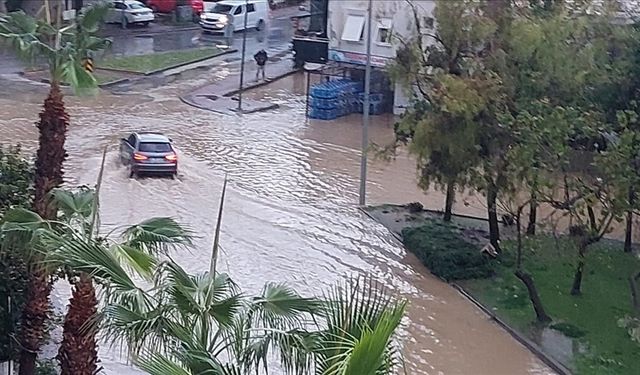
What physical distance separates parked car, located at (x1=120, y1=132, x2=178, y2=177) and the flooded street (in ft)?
1.34

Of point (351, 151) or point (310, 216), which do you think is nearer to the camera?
point (310, 216)

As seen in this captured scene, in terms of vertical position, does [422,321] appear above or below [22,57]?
below

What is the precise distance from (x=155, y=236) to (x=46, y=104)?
→ 3.68 meters

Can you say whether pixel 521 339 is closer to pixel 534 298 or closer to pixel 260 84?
pixel 534 298

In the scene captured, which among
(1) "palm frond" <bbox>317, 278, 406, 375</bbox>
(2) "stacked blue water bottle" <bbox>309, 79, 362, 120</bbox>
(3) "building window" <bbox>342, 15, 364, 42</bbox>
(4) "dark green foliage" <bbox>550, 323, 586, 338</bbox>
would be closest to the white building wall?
(3) "building window" <bbox>342, 15, 364, 42</bbox>

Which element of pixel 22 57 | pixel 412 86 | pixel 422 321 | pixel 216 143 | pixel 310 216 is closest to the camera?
pixel 22 57

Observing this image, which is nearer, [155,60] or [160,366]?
[160,366]

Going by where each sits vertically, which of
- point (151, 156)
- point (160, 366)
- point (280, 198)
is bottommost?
point (280, 198)

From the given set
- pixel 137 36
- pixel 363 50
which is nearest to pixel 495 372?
pixel 363 50

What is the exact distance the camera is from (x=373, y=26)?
42969 millimetres

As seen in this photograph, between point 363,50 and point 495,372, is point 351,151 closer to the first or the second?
point 363,50

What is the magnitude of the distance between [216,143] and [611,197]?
17494mm

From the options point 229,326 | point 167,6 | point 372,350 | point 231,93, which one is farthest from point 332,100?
point 372,350

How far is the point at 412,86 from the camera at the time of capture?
26875 mm
